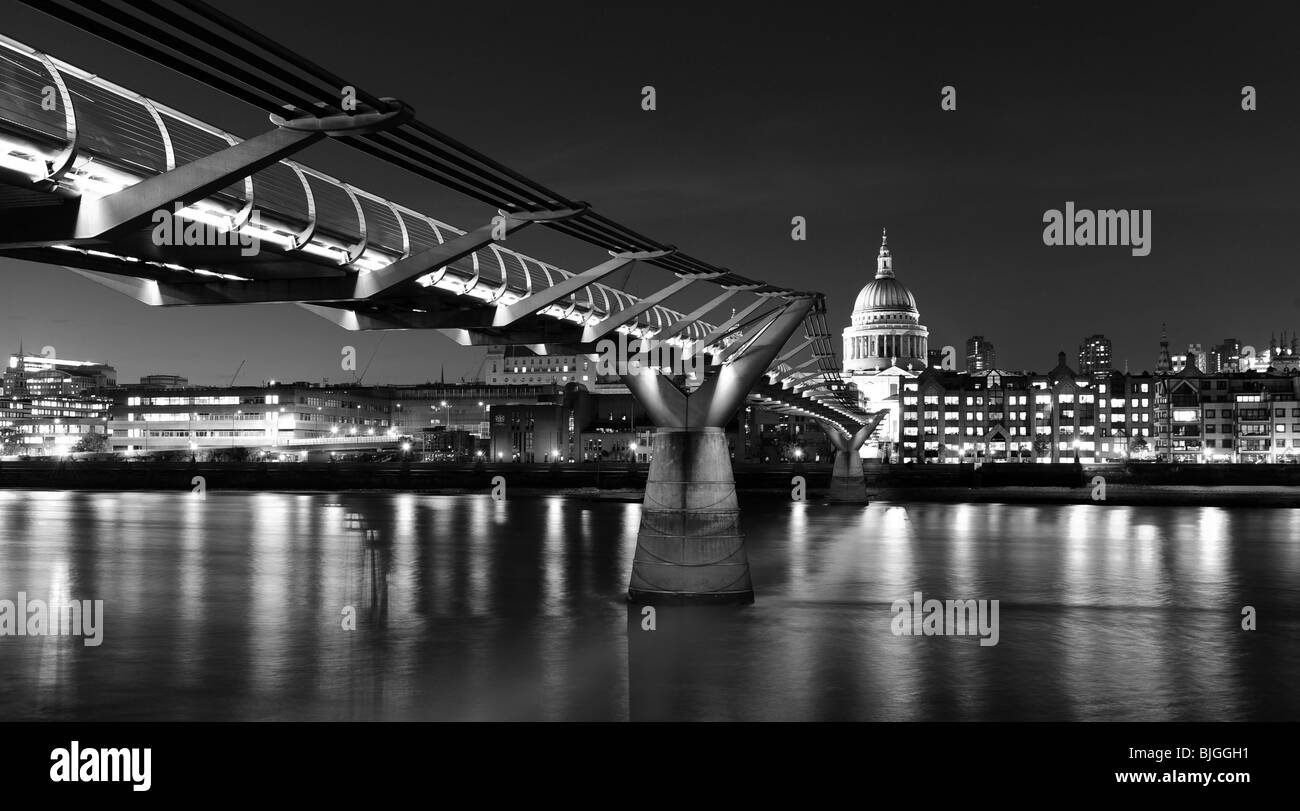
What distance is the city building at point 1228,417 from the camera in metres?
160

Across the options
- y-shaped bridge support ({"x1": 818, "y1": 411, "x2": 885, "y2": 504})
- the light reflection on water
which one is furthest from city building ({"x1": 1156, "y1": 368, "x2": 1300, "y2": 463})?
the light reflection on water

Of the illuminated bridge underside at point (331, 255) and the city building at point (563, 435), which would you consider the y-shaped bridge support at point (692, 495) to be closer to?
the illuminated bridge underside at point (331, 255)

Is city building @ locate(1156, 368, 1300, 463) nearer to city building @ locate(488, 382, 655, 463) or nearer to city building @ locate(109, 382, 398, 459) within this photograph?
city building @ locate(488, 382, 655, 463)

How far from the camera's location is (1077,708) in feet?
72.9

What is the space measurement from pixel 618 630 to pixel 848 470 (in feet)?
217

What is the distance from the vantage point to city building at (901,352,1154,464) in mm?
172125

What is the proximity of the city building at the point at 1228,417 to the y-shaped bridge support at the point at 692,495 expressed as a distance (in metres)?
145

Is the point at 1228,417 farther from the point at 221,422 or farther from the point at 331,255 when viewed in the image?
the point at 331,255

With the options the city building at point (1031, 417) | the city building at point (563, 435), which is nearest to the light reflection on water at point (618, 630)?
the city building at point (563, 435)

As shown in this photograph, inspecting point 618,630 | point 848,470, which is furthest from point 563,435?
point 618,630

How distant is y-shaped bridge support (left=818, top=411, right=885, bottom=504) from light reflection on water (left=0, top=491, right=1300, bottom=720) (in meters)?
25.6

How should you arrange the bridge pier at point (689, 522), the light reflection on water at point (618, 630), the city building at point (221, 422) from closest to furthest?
the light reflection on water at point (618, 630) < the bridge pier at point (689, 522) < the city building at point (221, 422)
